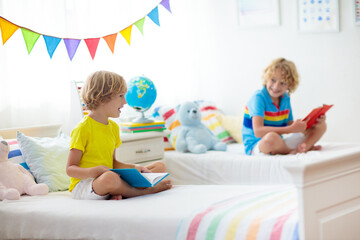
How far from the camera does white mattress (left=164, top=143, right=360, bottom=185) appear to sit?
2.83 meters

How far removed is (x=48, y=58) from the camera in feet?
10.1

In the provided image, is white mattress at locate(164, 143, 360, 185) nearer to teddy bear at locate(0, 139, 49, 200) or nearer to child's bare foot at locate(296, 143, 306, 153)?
child's bare foot at locate(296, 143, 306, 153)

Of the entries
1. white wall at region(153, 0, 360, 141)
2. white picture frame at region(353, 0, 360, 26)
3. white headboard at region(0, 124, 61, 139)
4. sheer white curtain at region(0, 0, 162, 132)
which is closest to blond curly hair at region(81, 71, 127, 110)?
white headboard at region(0, 124, 61, 139)

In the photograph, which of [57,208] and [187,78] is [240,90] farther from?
[57,208]

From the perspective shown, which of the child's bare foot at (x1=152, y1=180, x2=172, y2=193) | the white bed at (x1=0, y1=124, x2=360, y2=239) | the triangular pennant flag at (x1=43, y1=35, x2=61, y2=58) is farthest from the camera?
the triangular pennant flag at (x1=43, y1=35, x2=61, y2=58)

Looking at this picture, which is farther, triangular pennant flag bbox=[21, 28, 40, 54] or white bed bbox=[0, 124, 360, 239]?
triangular pennant flag bbox=[21, 28, 40, 54]

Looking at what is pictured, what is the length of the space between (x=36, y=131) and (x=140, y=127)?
0.66 m

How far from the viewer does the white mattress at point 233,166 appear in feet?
9.27

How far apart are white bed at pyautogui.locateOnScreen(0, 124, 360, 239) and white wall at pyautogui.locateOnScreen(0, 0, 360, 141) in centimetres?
131

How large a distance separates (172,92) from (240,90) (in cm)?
57

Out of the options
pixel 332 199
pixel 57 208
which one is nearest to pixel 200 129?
pixel 57 208

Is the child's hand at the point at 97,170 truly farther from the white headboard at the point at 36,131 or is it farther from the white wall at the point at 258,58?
the white wall at the point at 258,58

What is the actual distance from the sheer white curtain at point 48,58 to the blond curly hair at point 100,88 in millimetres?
919

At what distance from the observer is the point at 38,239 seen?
6.33 feet
